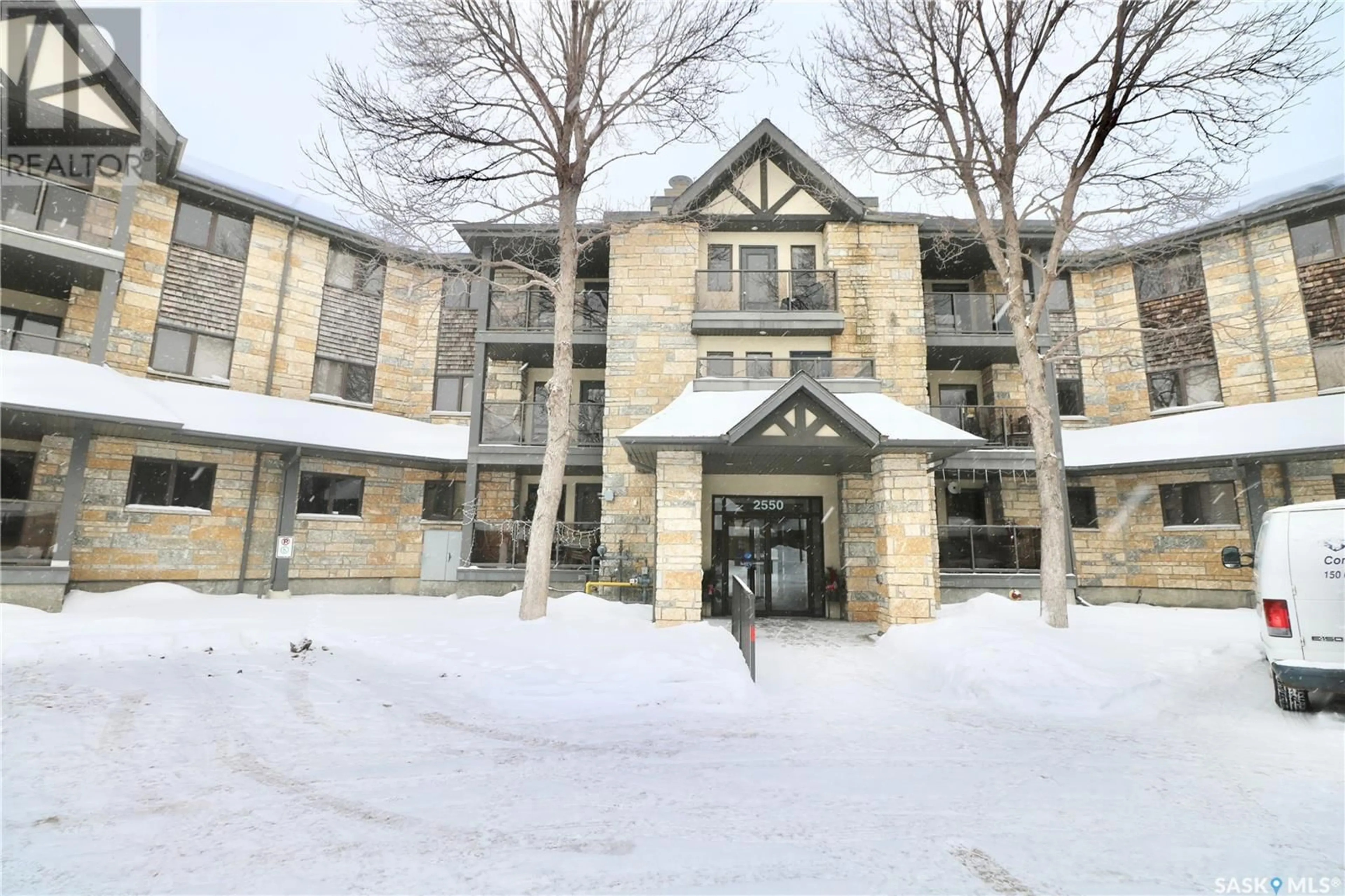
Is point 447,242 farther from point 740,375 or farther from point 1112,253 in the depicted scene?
point 1112,253

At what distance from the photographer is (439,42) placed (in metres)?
10.9

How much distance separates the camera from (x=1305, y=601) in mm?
5504

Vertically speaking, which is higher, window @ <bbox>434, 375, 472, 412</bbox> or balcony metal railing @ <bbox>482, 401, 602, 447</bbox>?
window @ <bbox>434, 375, 472, 412</bbox>

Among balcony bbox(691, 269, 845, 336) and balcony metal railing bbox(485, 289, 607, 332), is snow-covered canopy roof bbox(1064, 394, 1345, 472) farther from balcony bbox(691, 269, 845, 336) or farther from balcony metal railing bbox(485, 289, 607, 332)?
balcony metal railing bbox(485, 289, 607, 332)

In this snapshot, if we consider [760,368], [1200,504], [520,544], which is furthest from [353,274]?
[1200,504]

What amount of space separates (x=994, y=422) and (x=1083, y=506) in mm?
3978

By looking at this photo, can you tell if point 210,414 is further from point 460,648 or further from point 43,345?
point 460,648

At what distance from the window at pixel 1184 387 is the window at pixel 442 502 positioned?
20830 millimetres

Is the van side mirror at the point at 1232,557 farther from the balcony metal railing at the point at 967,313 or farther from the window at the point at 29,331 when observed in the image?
the window at the point at 29,331

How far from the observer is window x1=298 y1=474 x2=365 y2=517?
15.9 m

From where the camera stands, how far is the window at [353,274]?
56.7 feet

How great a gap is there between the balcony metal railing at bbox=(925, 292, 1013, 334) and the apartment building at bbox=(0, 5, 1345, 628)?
10 centimetres

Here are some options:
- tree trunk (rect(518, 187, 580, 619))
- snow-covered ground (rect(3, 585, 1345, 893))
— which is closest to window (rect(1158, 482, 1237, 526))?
snow-covered ground (rect(3, 585, 1345, 893))

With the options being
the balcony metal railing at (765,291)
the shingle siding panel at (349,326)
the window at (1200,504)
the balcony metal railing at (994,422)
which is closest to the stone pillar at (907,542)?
the balcony metal railing at (994,422)
